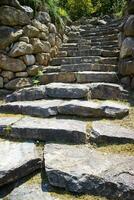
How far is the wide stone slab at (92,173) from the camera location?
2.46 m

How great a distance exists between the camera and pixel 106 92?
4480 millimetres

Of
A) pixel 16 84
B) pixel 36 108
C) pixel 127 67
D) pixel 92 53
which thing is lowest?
pixel 36 108

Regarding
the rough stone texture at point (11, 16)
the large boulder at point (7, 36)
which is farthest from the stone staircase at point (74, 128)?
the rough stone texture at point (11, 16)

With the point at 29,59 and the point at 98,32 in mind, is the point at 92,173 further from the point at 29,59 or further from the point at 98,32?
the point at 98,32

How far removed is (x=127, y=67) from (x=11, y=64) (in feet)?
7.02

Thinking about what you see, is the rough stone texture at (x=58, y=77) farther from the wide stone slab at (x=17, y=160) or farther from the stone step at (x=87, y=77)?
the wide stone slab at (x=17, y=160)

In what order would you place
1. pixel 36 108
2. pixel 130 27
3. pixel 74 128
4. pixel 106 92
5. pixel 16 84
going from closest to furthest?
1. pixel 74 128
2. pixel 36 108
3. pixel 106 92
4. pixel 130 27
5. pixel 16 84

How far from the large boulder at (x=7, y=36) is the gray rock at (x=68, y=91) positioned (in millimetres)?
1372

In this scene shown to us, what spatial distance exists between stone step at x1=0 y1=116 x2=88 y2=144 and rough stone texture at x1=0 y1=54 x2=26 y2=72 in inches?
77.2

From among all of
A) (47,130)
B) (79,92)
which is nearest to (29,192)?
(47,130)

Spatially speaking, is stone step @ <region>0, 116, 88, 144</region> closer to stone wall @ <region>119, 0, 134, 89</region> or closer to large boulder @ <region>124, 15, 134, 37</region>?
stone wall @ <region>119, 0, 134, 89</region>

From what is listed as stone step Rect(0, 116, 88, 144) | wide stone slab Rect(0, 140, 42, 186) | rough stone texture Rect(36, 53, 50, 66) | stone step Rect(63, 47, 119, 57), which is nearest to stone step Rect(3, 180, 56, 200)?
wide stone slab Rect(0, 140, 42, 186)

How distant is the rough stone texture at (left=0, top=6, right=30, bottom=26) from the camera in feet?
17.4

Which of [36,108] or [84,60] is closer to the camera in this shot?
[36,108]
